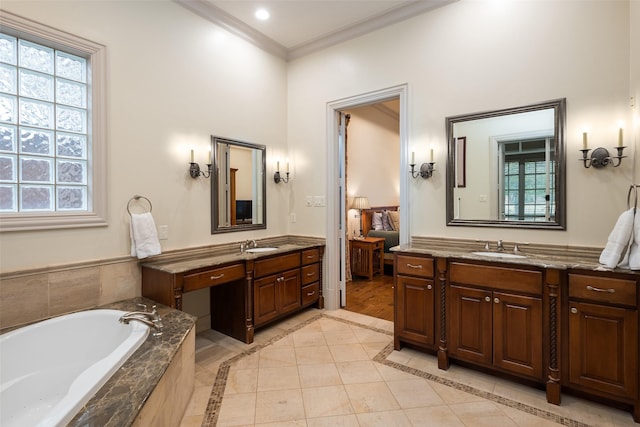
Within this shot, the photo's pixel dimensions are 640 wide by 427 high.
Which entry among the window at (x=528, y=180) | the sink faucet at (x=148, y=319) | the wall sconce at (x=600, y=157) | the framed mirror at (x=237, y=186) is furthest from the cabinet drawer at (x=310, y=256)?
the wall sconce at (x=600, y=157)

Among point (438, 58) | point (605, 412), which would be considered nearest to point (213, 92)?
point (438, 58)

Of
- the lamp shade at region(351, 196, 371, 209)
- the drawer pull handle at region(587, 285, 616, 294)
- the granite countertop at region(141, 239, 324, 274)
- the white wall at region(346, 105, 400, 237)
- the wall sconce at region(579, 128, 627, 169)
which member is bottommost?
the drawer pull handle at region(587, 285, 616, 294)

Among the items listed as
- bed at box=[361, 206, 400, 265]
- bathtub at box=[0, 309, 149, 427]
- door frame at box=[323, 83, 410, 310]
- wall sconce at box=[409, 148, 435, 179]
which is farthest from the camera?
bed at box=[361, 206, 400, 265]

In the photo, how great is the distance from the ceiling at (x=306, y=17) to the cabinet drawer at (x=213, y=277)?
2.48 metres

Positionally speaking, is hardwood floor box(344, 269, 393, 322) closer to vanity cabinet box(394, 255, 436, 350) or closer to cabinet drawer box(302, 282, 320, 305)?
cabinet drawer box(302, 282, 320, 305)

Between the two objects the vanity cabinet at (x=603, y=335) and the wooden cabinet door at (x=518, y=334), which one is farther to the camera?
the wooden cabinet door at (x=518, y=334)

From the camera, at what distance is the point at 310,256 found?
3611 mm

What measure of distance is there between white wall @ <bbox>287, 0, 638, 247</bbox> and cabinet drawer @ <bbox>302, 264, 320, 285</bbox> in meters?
0.49

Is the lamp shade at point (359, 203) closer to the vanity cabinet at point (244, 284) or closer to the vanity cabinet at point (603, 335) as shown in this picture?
the vanity cabinet at point (244, 284)

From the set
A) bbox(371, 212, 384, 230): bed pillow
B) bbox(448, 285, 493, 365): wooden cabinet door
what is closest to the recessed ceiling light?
bbox(448, 285, 493, 365): wooden cabinet door

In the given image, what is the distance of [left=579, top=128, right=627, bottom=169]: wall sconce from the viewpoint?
2.18m

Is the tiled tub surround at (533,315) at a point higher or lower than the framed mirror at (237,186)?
lower

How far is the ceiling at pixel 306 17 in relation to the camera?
3.01 metres

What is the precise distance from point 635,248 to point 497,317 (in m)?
0.90
